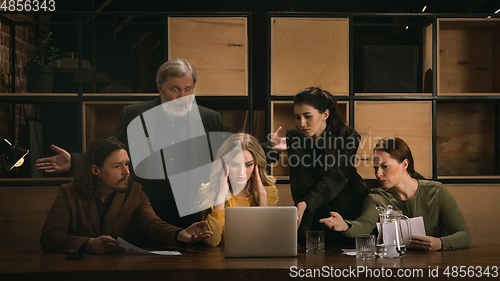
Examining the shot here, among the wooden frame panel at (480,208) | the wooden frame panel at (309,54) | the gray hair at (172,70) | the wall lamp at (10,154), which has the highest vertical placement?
the wooden frame panel at (309,54)

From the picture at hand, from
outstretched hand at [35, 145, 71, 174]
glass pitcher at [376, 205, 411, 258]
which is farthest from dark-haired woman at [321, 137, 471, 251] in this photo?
outstretched hand at [35, 145, 71, 174]

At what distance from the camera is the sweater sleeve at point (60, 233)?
163 cm

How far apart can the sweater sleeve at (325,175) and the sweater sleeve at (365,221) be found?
155mm

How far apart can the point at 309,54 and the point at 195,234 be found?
1591 millimetres

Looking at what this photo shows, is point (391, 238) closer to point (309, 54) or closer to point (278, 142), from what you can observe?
point (278, 142)

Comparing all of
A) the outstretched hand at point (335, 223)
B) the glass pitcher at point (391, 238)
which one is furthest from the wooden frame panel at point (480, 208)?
the glass pitcher at point (391, 238)

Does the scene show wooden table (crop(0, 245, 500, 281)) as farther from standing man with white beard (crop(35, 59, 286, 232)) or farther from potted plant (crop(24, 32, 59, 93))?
potted plant (crop(24, 32, 59, 93))

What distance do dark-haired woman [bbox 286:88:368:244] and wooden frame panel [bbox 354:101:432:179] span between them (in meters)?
0.63

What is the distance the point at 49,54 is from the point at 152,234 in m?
2.00

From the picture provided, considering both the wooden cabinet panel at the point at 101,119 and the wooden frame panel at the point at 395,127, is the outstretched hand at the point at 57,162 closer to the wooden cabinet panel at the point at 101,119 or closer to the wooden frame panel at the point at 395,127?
the wooden cabinet panel at the point at 101,119

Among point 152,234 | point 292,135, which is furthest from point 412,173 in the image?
point 152,234

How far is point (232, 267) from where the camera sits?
1.32 meters

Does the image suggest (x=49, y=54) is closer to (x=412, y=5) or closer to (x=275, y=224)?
(x=275, y=224)

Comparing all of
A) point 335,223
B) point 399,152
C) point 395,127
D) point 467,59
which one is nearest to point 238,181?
point 335,223
